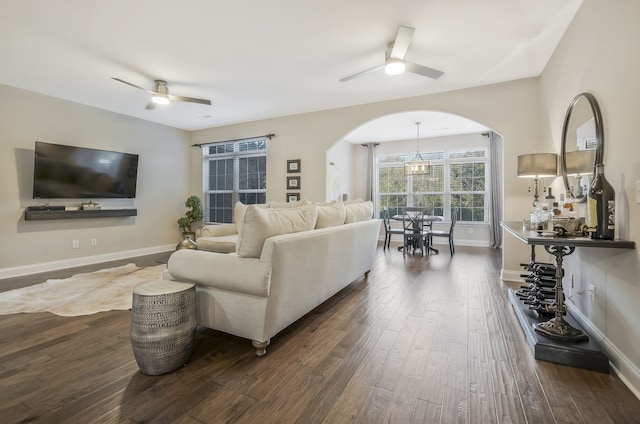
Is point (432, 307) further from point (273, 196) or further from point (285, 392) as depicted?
point (273, 196)

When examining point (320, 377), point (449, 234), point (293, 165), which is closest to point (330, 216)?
point (320, 377)

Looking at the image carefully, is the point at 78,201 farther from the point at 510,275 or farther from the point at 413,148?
the point at 413,148

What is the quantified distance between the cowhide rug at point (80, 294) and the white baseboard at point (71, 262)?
939 millimetres

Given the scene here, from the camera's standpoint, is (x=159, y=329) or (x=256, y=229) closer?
(x=159, y=329)

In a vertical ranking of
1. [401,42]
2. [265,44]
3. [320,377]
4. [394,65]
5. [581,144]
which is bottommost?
[320,377]

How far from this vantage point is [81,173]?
4.91 metres

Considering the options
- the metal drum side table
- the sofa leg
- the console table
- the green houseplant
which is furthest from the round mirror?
the green houseplant

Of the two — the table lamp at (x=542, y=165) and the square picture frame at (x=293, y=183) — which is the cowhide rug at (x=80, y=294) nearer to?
the square picture frame at (x=293, y=183)

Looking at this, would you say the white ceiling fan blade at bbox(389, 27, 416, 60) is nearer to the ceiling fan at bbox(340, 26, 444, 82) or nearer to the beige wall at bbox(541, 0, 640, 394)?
the ceiling fan at bbox(340, 26, 444, 82)

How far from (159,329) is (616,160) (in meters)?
3.10

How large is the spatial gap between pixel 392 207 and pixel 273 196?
3818 millimetres

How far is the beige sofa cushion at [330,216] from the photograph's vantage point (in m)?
2.93

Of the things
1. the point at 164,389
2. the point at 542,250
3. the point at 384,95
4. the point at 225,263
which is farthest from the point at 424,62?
the point at 164,389

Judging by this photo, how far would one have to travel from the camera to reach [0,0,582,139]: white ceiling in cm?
259
